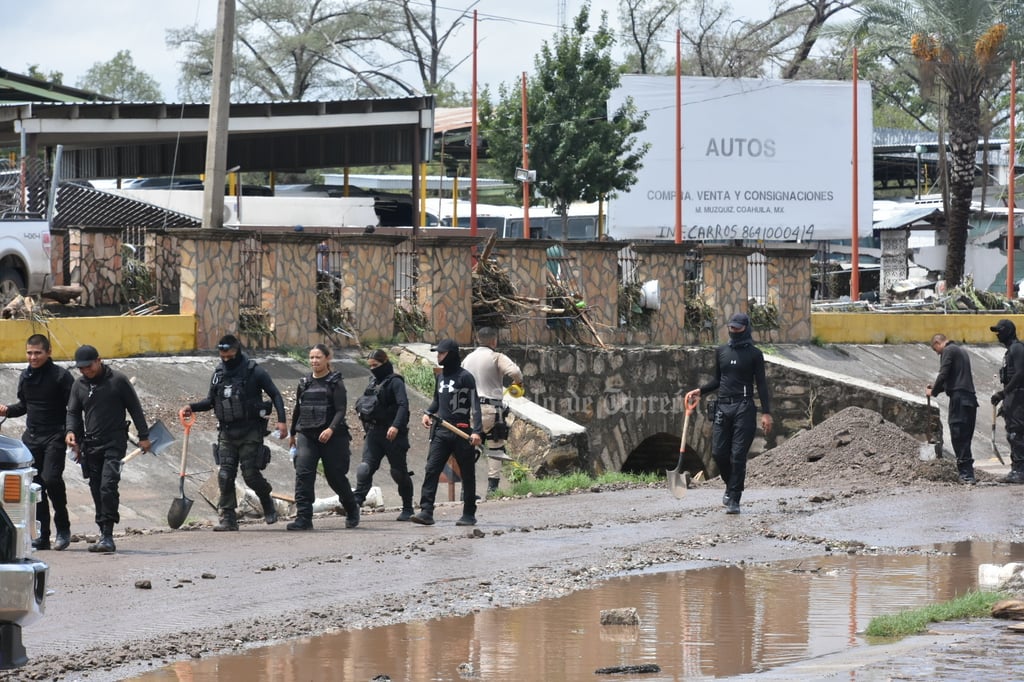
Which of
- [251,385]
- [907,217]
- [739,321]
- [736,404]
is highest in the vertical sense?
[907,217]

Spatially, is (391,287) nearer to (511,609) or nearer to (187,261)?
(187,261)

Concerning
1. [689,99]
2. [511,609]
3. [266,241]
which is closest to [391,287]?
[266,241]

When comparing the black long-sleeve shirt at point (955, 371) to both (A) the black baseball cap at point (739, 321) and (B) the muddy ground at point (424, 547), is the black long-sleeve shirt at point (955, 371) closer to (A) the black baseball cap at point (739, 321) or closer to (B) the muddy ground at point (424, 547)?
(B) the muddy ground at point (424, 547)

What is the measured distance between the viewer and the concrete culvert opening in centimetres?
2446

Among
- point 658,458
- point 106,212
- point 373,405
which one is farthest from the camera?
point 106,212

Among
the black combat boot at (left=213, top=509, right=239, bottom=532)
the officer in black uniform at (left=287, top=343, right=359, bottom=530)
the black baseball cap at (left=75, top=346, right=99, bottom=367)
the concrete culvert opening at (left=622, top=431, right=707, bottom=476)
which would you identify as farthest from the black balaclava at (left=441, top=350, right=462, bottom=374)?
the concrete culvert opening at (left=622, top=431, right=707, bottom=476)

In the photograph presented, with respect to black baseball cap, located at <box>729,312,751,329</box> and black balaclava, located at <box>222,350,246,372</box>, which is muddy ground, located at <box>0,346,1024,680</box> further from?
black baseball cap, located at <box>729,312,751,329</box>

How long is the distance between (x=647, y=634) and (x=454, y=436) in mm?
5226

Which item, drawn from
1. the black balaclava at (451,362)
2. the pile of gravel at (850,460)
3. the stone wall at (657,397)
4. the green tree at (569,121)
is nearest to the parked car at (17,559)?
the black balaclava at (451,362)

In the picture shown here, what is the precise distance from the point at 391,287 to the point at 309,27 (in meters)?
42.1

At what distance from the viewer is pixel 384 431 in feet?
Result: 47.3

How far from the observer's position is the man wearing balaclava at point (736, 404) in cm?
1463

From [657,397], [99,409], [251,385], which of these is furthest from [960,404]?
[99,409]

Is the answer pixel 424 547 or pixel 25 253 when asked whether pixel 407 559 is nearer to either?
pixel 424 547
